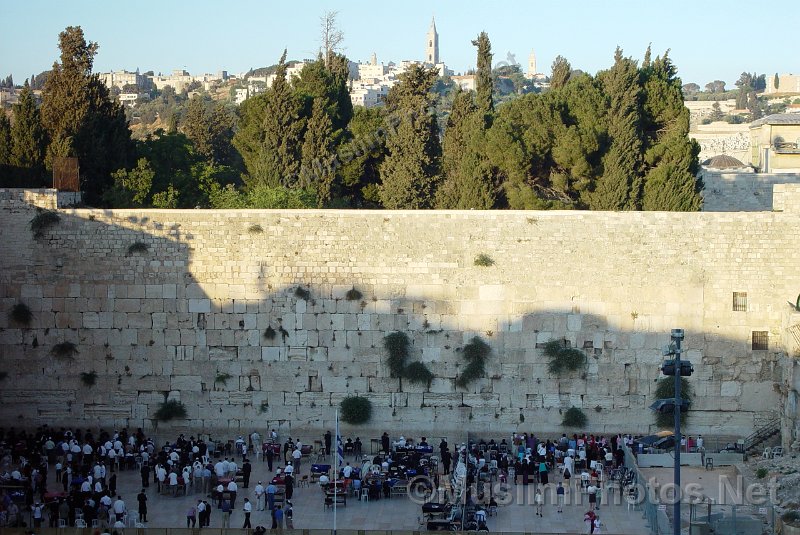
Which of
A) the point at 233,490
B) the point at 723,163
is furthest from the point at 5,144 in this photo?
the point at 723,163

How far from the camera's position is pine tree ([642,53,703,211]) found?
32125 mm

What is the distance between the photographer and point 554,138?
106ft

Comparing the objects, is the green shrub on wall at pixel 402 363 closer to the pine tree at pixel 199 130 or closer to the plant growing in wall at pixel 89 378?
the plant growing in wall at pixel 89 378

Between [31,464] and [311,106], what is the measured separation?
17374 mm

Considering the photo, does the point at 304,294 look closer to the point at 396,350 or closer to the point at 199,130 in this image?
the point at 396,350

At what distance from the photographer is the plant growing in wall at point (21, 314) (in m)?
25.6

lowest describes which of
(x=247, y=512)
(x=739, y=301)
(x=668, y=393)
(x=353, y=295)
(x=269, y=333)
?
(x=247, y=512)

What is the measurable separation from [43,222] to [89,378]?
3.35 m

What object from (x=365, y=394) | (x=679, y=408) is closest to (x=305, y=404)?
(x=365, y=394)

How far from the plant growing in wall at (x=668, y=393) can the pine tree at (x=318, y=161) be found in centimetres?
1357

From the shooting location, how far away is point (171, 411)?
83.7ft

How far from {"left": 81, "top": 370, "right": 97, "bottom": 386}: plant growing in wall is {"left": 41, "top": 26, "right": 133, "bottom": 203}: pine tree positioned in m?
7.42

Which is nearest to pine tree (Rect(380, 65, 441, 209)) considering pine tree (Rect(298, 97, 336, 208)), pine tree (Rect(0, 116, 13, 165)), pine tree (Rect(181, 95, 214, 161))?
pine tree (Rect(298, 97, 336, 208))

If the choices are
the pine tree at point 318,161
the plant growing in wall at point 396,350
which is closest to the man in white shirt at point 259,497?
the plant growing in wall at point 396,350
